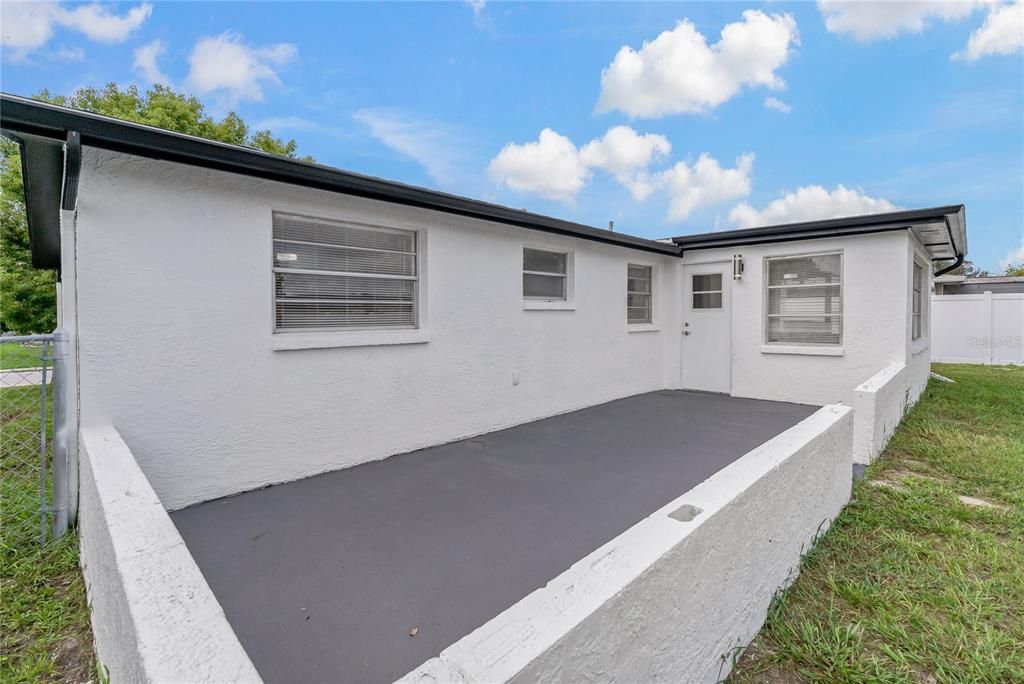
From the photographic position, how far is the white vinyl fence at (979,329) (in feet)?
50.0

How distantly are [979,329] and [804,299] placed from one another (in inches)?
518

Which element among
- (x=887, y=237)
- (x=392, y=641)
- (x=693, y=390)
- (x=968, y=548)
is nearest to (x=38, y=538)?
(x=392, y=641)

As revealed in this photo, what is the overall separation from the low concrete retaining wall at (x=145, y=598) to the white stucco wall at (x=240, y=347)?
120cm

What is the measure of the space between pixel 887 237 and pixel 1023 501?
4.55m

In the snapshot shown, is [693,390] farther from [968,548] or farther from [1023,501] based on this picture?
[968,548]

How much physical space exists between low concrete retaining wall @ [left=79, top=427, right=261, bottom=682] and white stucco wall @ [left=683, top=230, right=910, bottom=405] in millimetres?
8121

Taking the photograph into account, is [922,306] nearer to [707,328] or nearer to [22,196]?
[707,328]

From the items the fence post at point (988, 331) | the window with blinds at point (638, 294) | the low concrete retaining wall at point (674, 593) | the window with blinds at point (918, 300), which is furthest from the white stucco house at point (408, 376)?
the fence post at point (988, 331)

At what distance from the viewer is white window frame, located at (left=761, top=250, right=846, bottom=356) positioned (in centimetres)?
774

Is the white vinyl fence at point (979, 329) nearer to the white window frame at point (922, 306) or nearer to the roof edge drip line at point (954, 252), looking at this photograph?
the roof edge drip line at point (954, 252)

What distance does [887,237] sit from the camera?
7.23m

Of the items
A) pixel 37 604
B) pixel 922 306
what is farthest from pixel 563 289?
pixel 922 306

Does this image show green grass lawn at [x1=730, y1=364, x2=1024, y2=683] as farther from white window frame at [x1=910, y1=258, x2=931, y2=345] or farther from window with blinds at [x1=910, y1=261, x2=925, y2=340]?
white window frame at [x1=910, y1=258, x2=931, y2=345]

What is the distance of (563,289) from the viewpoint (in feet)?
24.4
